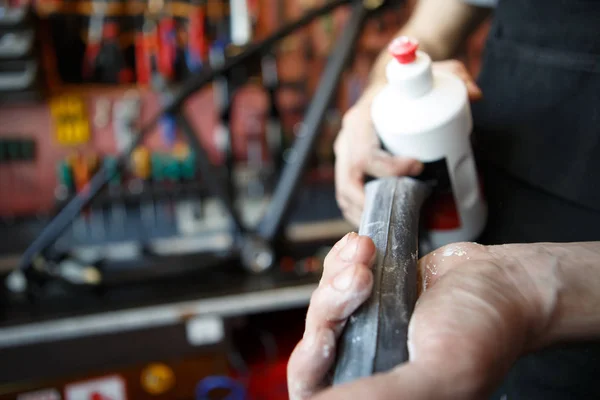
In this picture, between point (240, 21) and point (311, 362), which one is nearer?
point (311, 362)

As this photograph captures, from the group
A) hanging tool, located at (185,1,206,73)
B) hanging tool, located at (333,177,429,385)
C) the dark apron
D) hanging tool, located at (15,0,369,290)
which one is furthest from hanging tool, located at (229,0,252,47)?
hanging tool, located at (333,177,429,385)

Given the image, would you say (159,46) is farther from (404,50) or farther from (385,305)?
(385,305)

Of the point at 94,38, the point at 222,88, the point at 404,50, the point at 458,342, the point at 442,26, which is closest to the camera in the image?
the point at 458,342

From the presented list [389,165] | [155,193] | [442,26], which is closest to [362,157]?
[389,165]

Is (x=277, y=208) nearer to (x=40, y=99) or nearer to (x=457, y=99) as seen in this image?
(x=457, y=99)

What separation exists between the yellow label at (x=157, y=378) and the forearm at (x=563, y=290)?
119cm

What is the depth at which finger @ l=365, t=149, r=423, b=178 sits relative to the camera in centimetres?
48

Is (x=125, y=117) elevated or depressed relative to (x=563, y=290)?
depressed

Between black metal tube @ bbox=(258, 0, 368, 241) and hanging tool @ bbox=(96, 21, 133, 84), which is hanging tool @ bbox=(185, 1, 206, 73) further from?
black metal tube @ bbox=(258, 0, 368, 241)

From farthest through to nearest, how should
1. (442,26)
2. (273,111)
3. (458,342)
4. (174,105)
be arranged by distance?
(273,111) < (174,105) < (442,26) < (458,342)

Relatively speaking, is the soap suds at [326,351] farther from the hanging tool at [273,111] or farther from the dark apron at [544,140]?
the hanging tool at [273,111]

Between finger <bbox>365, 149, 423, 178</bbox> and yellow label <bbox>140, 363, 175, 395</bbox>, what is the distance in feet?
3.42

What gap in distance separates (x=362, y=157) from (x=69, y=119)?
5.69 ft

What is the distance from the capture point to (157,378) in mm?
1354
